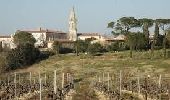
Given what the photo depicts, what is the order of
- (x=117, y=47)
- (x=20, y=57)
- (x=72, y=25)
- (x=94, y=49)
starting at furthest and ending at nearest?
1. (x=72, y=25)
2. (x=117, y=47)
3. (x=94, y=49)
4. (x=20, y=57)

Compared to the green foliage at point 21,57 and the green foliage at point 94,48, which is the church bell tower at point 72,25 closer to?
the green foliage at point 94,48

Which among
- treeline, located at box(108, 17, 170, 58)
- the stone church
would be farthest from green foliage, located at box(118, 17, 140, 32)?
the stone church

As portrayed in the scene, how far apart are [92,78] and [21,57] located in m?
21.2

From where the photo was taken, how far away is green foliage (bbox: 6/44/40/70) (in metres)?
72.8

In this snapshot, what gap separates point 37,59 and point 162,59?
21.8 meters

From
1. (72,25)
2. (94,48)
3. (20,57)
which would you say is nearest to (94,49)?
(94,48)

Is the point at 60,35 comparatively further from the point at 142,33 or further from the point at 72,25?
the point at 142,33

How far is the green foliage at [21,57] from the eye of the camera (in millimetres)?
72812

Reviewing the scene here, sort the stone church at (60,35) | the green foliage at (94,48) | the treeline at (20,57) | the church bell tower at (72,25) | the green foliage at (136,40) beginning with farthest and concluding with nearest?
the church bell tower at (72,25) → the stone church at (60,35) → the green foliage at (94,48) → the green foliage at (136,40) → the treeline at (20,57)

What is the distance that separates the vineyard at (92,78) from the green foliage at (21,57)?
7.00ft

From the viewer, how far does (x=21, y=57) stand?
75.0 m

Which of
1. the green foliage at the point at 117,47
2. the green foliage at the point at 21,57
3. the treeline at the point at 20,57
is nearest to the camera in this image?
the treeline at the point at 20,57

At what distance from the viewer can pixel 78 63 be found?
Result: 71750mm

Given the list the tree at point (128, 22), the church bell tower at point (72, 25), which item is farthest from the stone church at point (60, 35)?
the tree at point (128, 22)
